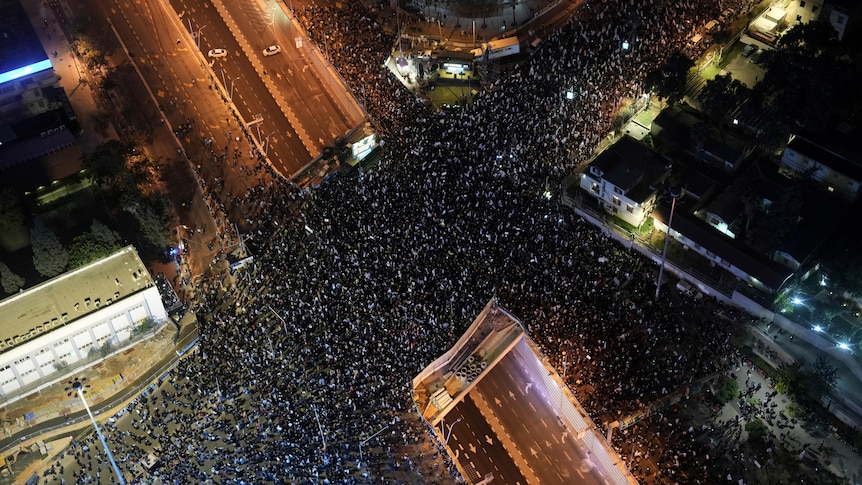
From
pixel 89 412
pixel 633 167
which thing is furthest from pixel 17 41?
pixel 633 167

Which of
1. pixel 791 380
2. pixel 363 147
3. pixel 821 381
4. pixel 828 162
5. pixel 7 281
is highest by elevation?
pixel 7 281

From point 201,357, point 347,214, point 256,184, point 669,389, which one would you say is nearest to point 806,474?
point 669,389

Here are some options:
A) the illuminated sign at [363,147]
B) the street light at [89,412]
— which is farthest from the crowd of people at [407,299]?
the illuminated sign at [363,147]

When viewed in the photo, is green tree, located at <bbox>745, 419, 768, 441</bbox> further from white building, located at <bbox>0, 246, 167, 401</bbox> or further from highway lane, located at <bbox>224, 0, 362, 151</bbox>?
white building, located at <bbox>0, 246, 167, 401</bbox>

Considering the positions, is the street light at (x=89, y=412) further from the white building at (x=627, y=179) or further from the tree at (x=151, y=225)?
the white building at (x=627, y=179)

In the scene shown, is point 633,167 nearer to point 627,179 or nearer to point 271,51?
point 627,179

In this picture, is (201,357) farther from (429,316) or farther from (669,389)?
(669,389)
